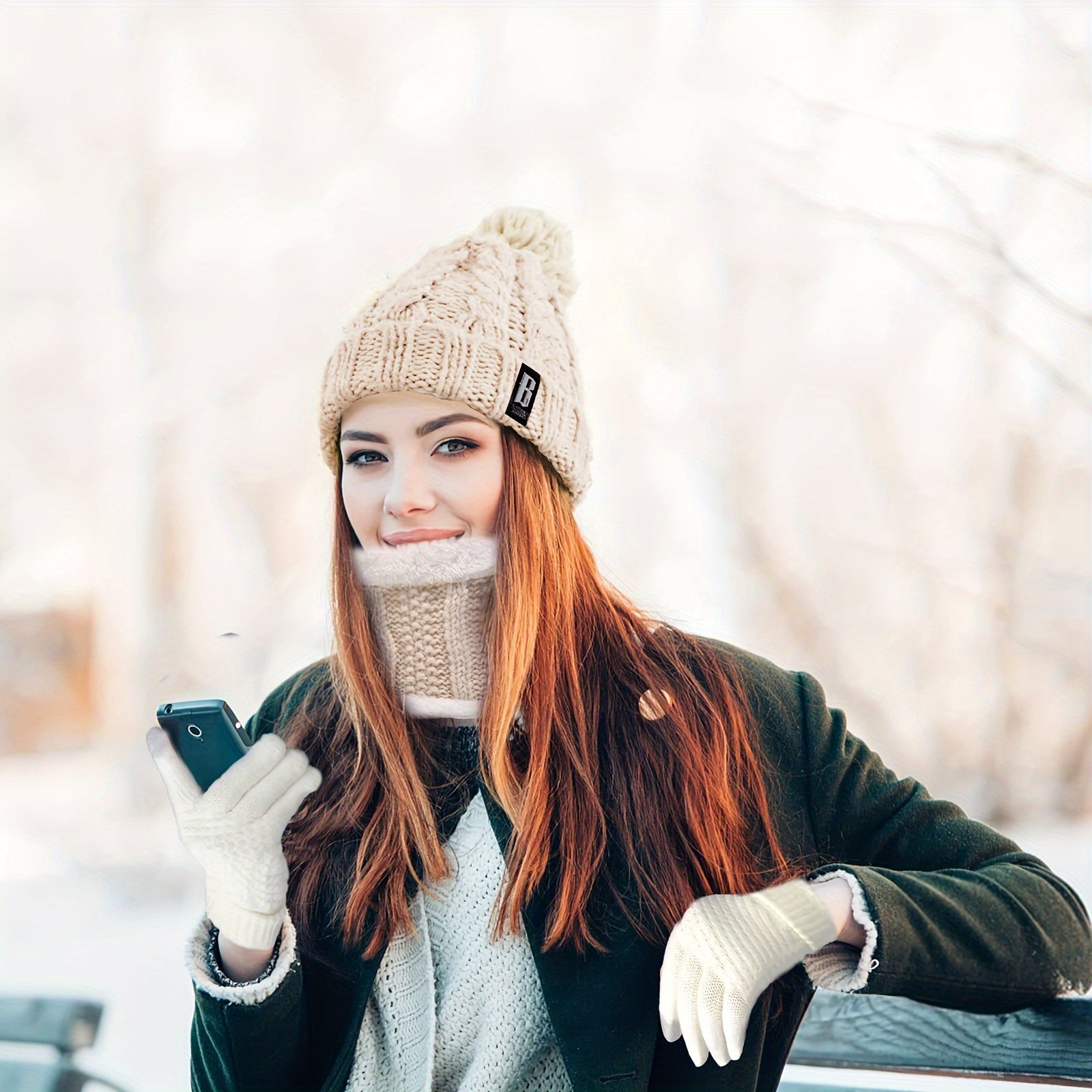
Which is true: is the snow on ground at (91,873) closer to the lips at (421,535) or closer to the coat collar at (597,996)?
the coat collar at (597,996)

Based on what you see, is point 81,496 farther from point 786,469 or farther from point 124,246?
point 786,469

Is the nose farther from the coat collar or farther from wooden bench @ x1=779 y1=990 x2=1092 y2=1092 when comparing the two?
wooden bench @ x1=779 y1=990 x2=1092 y2=1092

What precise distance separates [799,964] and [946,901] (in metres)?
0.17

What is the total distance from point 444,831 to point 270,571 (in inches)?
90.2

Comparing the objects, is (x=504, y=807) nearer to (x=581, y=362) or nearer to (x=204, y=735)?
(x=204, y=735)

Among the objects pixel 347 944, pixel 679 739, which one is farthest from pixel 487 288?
pixel 347 944

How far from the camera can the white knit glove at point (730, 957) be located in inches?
38.4

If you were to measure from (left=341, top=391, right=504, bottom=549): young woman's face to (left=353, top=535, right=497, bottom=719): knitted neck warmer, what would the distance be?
0.06 feet

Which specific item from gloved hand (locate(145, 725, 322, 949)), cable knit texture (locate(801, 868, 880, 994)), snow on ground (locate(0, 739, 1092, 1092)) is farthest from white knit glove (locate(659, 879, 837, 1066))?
snow on ground (locate(0, 739, 1092, 1092))

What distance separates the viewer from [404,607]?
1.25m

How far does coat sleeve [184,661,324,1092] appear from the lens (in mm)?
1136

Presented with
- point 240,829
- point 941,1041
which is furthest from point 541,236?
point 941,1041

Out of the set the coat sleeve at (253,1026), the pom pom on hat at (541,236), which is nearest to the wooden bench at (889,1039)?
the coat sleeve at (253,1026)

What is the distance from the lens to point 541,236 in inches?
54.9
